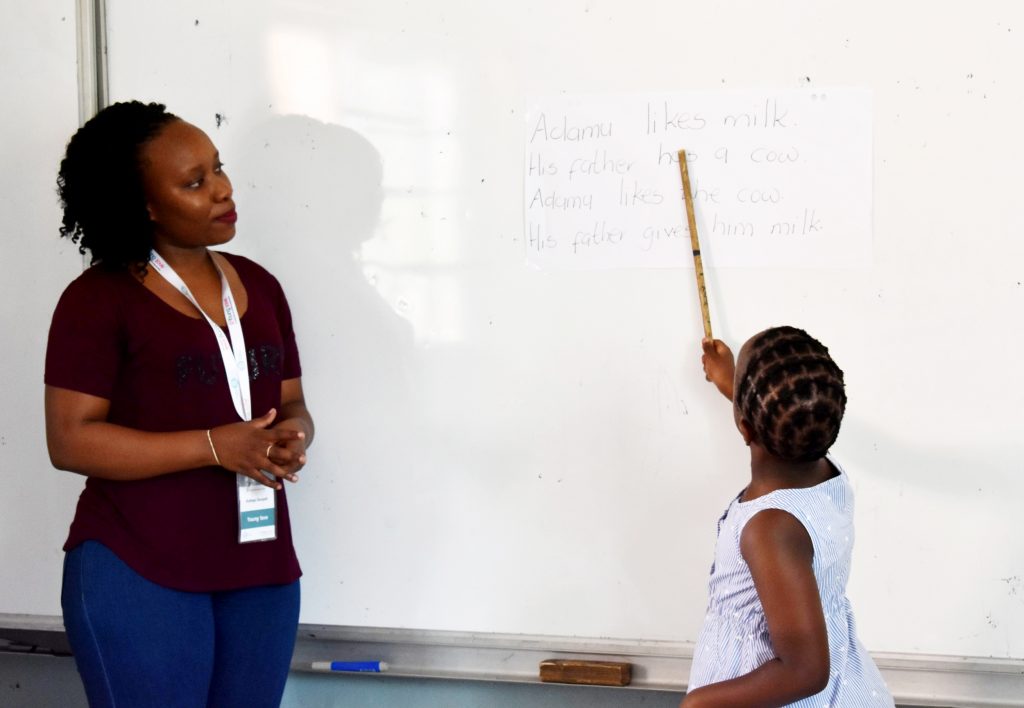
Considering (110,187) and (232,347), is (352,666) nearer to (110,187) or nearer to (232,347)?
(232,347)

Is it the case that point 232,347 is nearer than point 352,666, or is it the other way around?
point 232,347

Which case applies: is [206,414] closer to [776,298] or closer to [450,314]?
[450,314]

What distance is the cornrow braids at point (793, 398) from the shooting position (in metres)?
1.16

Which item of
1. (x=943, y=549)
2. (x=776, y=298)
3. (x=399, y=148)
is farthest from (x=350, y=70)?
(x=943, y=549)

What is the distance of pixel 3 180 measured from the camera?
199cm

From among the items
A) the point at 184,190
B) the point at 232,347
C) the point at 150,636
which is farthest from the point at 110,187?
the point at 150,636

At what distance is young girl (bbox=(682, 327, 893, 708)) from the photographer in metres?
1.12

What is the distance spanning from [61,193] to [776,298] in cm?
114

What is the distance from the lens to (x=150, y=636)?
4.71 ft

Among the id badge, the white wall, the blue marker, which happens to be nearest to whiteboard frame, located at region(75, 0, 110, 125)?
the white wall

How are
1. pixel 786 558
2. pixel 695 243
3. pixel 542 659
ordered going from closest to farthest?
1. pixel 786 558
2. pixel 695 243
3. pixel 542 659

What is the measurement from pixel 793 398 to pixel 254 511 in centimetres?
81

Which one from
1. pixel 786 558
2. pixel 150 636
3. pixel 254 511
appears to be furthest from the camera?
pixel 254 511

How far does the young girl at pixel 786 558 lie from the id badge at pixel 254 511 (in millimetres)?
657
